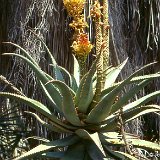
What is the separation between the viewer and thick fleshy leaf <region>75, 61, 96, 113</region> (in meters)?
1.78

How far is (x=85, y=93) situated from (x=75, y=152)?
0.22 metres

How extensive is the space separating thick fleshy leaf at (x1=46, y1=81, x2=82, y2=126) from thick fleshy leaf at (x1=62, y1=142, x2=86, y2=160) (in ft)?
0.28

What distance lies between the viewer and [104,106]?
1772 millimetres

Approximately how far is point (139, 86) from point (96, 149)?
288 mm

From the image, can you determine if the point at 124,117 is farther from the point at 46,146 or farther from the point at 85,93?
the point at 46,146

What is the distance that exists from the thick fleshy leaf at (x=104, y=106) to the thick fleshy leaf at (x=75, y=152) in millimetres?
105

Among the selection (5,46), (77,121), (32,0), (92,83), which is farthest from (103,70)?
(5,46)

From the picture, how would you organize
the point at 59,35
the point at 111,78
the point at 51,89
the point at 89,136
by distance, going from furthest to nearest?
the point at 59,35 → the point at 111,78 → the point at 51,89 → the point at 89,136

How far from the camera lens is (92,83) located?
1844mm

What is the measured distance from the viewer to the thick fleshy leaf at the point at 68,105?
174 centimetres

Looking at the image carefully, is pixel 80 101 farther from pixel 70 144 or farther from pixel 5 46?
pixel 5 46

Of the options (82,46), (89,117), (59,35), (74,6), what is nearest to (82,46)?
(82,46)

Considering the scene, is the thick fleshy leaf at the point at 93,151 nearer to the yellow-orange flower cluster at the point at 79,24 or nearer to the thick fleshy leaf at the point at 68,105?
the thick fleshy leaf at the point at 68,105

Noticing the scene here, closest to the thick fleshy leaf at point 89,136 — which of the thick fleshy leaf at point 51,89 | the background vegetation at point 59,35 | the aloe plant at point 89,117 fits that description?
the aloe plant at point 89,117
